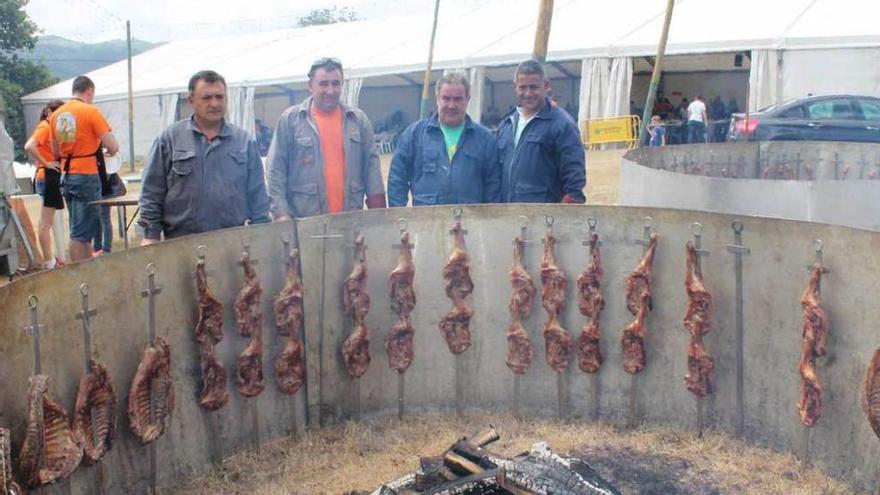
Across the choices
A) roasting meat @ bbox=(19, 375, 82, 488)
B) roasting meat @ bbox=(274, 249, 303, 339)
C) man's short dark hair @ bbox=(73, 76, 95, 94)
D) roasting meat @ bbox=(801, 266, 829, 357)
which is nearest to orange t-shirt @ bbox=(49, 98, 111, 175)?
man's short dark hair @ bbox=(73, 76, 95, 94)

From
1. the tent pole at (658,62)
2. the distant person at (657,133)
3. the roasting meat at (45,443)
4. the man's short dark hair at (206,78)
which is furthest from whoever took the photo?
the distant person at (657,133)

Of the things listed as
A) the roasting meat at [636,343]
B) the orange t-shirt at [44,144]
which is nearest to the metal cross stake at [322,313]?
the roasting meat at [636,343]

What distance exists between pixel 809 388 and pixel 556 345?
4.86 ft

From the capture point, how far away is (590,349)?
4.90 meters

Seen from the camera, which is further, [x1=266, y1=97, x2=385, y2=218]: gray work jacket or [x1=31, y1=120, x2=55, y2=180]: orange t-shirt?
[x1=31, y1=120, x2=55, y2=180]: orange t-shirt

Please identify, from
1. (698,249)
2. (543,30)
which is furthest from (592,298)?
(543,30)

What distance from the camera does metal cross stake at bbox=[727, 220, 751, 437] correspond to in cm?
440

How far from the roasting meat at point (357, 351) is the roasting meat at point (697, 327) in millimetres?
1916

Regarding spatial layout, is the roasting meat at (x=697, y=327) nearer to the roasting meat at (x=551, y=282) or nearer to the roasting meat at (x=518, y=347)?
the roasting meat at (x=551, y=282)

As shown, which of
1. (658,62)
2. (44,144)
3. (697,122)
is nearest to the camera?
(44,144)

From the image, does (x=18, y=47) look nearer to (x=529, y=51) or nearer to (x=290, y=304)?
(x=529, y=51)

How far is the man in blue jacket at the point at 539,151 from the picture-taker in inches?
218

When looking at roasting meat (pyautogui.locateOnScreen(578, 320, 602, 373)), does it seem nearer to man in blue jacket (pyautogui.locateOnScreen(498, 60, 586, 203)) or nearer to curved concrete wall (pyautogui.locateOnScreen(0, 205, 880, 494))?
curved concrete wall (pyautogui.locateOnScreen(0, 205, 880, 494))

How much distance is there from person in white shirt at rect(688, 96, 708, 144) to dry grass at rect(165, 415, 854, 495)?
708 inches
